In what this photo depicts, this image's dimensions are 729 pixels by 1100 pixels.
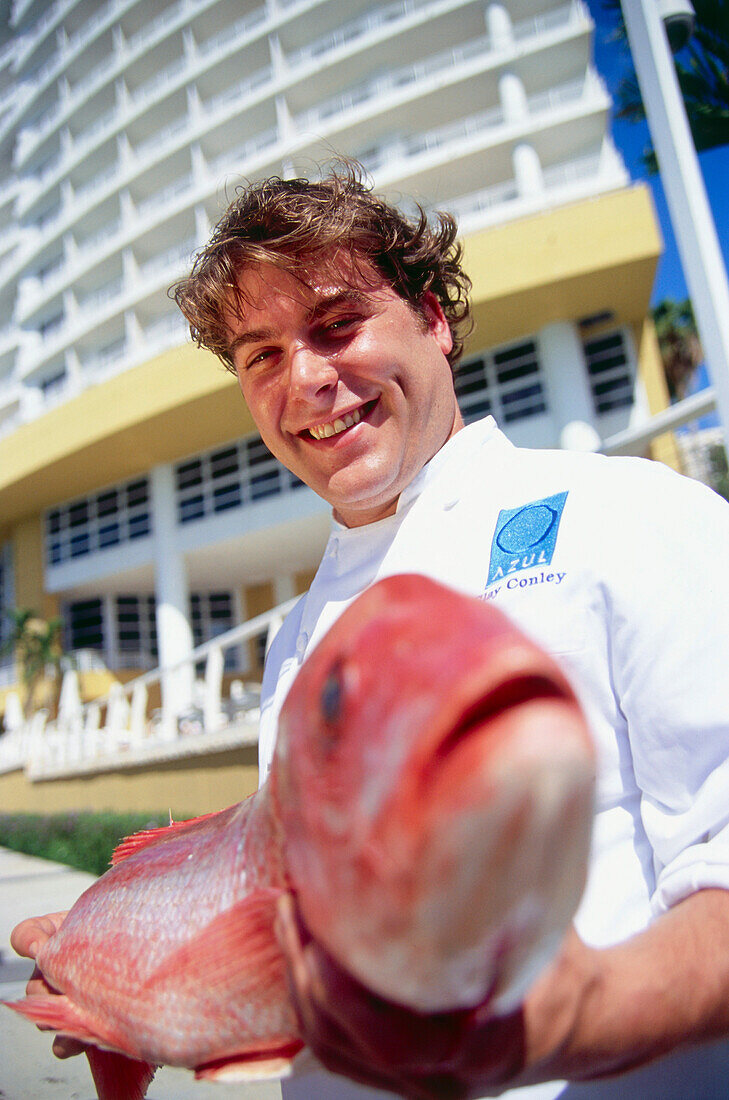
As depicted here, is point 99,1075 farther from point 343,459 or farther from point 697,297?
point 697,297

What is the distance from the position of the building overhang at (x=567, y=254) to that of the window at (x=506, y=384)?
4.39 feet

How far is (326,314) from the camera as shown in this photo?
1.45 metres

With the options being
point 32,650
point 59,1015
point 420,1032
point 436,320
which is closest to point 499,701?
point 420,1032

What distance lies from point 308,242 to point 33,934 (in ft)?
4.60

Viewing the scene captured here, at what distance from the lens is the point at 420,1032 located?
0.56 m

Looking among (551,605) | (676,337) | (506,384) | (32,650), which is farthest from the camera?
(676,337)

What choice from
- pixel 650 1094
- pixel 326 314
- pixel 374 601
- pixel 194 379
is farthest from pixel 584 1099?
pixel 194 379

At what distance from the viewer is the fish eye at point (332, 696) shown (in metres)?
0.53

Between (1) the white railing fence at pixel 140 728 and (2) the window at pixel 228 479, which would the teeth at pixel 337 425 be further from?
(2) the window at pixel 228 479

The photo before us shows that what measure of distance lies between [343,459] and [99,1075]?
3.86ft

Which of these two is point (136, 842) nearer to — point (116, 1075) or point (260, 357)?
point (116, 1075)

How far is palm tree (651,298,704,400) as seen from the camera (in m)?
24.1

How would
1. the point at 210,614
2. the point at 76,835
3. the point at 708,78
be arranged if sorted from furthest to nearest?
the point at 210,614 → the point at 76,835 → the point at 708,78

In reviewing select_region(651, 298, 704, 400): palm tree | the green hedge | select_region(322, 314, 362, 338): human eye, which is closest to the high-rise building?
the green hedge
